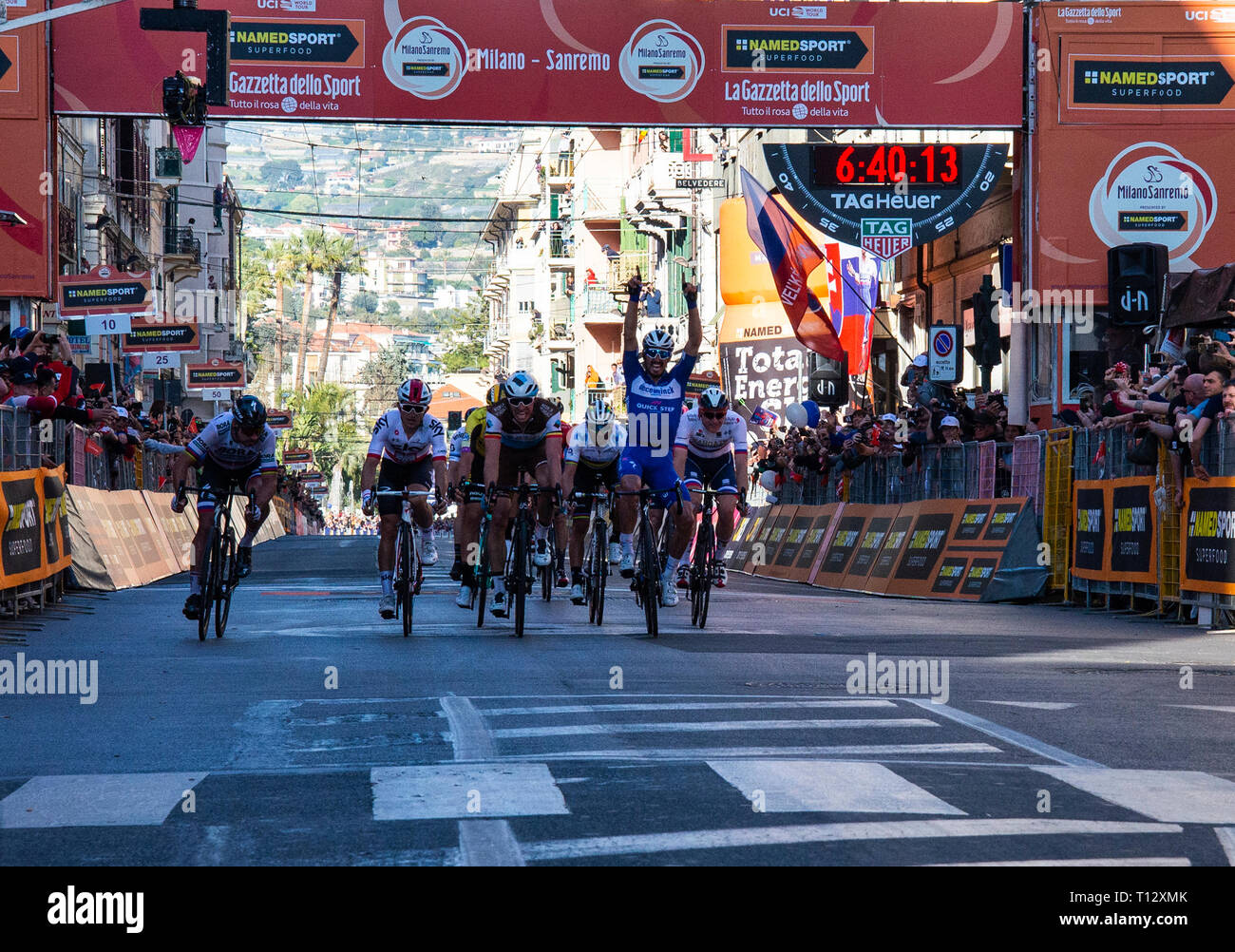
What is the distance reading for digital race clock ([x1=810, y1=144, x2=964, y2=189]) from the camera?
90.1 feet

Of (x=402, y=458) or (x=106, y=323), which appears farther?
(x=106, y=323)

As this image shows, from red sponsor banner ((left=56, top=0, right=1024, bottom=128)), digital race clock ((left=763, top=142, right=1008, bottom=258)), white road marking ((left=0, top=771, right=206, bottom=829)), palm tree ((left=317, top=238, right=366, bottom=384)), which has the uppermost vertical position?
palm tree ((left=317, top=238, right=366, bottom=384))

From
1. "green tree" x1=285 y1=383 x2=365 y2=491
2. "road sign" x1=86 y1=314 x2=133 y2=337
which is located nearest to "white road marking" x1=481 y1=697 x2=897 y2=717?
"road sign" x1=86 y1=314 x2=133 y2=337

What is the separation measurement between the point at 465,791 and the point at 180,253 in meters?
66.7

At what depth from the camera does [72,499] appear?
20.3m

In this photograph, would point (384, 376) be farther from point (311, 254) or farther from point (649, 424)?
point (649, 424)

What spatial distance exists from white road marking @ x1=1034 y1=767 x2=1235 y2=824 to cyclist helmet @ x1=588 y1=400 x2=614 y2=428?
33.3 feet

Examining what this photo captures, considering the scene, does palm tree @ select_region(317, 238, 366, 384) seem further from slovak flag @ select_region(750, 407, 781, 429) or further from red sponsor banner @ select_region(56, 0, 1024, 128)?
red sponsor banner @ select_region(56, 0, 1024, 128)

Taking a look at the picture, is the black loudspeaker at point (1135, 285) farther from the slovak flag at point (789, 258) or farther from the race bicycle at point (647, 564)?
the race bicycle at point (647, 564)

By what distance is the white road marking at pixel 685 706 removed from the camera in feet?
30.9

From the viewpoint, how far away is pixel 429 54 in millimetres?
26109

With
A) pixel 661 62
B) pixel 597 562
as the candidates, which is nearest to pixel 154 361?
pixel 661 62

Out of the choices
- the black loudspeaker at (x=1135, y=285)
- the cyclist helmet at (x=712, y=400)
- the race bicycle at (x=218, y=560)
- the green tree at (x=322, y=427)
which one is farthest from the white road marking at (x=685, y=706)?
the green tree at (x=322, y=427)
